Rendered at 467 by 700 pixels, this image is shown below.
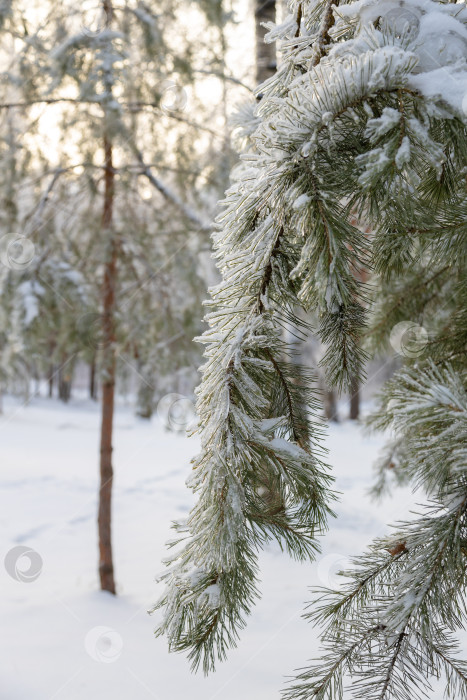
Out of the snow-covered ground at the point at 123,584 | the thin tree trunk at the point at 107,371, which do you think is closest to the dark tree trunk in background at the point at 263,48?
the thin tree trunk at the point at 107,371

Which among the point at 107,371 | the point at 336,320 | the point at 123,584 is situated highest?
the point at 336,320

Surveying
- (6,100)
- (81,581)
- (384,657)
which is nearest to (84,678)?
(81,581)

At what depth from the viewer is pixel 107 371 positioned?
188 inches

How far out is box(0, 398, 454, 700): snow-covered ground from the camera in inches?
118

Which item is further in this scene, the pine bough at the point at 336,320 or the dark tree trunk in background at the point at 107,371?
the dark tree trunk in background at the point at 107,371

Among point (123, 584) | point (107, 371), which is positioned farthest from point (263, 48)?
point (123, 584)

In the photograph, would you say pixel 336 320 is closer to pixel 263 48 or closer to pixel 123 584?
pixel 123 584

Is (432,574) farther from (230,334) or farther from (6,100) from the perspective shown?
(6,100)

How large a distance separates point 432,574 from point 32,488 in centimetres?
805

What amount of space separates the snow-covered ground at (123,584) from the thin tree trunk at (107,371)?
321 mm

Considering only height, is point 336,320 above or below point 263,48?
below

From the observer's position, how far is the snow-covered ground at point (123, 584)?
301 centimetres

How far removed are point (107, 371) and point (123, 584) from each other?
2.19 m

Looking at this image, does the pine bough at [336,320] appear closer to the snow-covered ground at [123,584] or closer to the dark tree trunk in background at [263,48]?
the snow-covered ground at [123,584]
